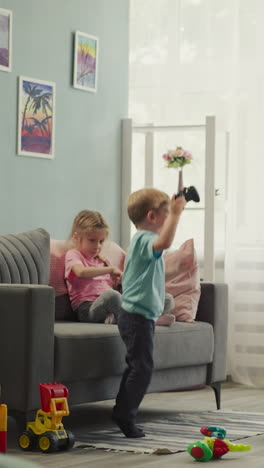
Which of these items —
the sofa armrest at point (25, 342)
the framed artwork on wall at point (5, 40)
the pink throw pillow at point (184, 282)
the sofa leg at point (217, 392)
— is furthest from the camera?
the framed artwork on wall at point (5, 40)

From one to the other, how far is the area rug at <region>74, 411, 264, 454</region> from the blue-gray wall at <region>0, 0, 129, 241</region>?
1246 millimetres

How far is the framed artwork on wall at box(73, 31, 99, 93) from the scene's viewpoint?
15.4 ft

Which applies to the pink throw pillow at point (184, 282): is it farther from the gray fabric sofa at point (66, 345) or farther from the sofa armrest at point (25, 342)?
the sofa armrest at point (25, 342)

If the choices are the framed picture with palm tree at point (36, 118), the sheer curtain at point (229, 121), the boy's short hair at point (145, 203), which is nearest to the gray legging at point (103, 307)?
the boy's short hair at point (145, 203)

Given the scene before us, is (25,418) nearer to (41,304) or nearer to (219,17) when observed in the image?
(41,304)

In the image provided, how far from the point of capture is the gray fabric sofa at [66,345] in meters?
2.88

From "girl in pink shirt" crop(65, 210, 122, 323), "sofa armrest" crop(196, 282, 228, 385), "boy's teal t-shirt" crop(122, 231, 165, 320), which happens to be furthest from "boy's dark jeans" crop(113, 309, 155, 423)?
"sofa armrest" crop(196, 282, 228, 385)

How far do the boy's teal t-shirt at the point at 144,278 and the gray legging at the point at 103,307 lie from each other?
300 mm

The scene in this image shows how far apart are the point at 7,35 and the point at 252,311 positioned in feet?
7.08

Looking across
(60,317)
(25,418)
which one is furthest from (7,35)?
(25,418)

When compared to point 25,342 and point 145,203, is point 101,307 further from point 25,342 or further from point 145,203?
point 25,342

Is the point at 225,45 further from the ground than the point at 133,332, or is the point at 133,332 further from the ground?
the point at 225,45

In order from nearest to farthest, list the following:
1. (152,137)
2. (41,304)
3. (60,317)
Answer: (41,304), (60,317), (152,137)

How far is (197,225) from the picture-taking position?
5203mm
